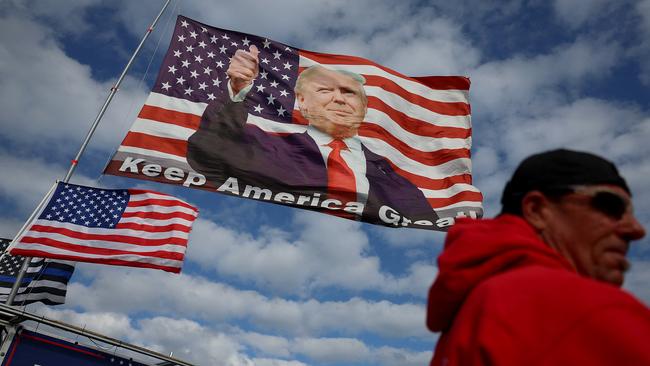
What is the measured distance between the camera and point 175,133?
Result: 721 centimetres

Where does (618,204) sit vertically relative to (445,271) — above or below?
above

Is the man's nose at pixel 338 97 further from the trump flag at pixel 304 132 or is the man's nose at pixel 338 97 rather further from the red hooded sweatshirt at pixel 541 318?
the red hooded sweatshirt at pixel 541 318

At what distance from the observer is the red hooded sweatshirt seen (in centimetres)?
→ 90

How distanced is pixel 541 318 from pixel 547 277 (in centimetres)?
11

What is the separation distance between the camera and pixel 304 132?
834 cm

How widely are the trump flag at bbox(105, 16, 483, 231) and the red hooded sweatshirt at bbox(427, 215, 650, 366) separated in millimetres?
6087

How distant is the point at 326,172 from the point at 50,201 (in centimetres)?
421

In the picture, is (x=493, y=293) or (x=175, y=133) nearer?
(x=493, y=293)

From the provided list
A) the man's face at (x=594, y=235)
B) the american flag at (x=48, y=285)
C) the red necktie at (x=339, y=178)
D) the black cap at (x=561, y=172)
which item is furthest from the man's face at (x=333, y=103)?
the man's face at (x=594, y=235)

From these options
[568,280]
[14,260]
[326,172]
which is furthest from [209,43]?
[568,280]

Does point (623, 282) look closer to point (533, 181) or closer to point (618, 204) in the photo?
point (618, 204)

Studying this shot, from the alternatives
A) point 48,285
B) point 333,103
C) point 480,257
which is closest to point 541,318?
point 480,257

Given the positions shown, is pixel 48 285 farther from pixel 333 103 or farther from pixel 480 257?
pixel 480 257

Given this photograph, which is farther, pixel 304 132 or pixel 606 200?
pixel 304 132
